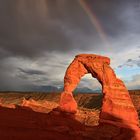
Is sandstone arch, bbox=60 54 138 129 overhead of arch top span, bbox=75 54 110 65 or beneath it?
beneath

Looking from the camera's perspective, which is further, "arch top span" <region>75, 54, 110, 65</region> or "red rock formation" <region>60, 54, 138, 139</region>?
"arch top span" <region>75, 54, 110, 65</region>

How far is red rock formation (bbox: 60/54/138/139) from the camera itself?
3181 centimetres

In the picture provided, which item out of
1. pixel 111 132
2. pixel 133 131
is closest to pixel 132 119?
pixel 133 131

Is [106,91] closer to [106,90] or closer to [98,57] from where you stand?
[106,90]

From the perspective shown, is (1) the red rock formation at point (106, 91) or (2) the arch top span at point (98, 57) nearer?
(1) the red rock formation at point (106, 91)

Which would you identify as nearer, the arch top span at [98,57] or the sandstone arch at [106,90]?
the sandstone arch at [106,90]

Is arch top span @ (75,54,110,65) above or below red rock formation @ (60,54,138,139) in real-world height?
above

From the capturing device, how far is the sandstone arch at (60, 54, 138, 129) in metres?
31.8

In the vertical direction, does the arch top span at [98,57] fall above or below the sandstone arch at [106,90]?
above

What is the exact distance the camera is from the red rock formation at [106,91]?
3181 cm

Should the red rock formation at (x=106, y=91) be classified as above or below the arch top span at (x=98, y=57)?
below

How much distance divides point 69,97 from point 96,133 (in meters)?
10.5

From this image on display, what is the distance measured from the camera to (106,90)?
33.3 metres

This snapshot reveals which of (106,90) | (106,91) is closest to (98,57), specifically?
(106,90)
